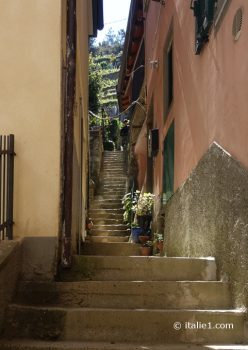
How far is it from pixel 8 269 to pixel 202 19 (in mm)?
3551

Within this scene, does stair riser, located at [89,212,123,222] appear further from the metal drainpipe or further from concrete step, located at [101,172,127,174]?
the metal drainpipe

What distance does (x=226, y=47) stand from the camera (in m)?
4.76

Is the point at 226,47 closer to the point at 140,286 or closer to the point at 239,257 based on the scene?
the point at 239,257

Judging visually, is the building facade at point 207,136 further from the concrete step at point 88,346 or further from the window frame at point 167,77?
the concrete step at point 88,346

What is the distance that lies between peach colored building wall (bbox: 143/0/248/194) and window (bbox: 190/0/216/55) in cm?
10

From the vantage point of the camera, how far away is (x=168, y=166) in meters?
8.51

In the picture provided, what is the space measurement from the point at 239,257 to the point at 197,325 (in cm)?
66

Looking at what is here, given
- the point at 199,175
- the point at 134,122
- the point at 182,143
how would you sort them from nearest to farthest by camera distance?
the point at 199,175, the point at 182,143, the point at 134,122

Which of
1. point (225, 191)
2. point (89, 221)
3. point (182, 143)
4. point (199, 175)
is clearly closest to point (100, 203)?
point (89, 221)

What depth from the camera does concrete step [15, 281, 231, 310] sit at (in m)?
4.36

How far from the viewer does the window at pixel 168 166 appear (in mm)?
8141

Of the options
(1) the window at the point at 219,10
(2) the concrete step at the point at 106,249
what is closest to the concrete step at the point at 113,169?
(2) the concrete step at the point at 106,249

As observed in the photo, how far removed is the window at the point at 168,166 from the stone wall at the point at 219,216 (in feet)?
4.35

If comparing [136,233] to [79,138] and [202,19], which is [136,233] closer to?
[79,138]
